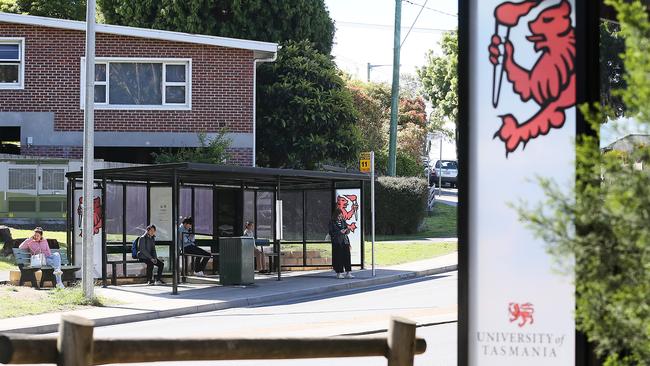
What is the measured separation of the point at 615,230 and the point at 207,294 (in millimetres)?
18179

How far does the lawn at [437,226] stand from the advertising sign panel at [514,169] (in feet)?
102

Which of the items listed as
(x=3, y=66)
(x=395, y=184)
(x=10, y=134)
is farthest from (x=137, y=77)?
(x=395, y=184)

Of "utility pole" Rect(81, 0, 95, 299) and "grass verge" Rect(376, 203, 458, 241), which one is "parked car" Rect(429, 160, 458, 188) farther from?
"utility pole" Rect(81, 0, 95, 299)

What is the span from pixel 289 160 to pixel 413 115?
76.0 feet

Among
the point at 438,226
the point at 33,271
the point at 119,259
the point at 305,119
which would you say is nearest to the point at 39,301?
the point at 33,271

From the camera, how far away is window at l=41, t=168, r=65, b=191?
98.2 ft

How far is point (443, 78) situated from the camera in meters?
62.8

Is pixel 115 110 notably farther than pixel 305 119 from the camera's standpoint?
No

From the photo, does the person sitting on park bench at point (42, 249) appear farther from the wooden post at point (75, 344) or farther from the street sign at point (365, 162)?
the wooden post at point (75, 344)

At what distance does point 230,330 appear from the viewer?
15414 mm

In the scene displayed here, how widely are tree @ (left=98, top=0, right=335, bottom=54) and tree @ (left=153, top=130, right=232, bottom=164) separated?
43.1 feet

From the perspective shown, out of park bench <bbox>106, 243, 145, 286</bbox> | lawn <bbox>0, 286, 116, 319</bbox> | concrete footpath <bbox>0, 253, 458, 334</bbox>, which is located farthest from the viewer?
park bench <bbox>106, 243, 145, 286</bbox>

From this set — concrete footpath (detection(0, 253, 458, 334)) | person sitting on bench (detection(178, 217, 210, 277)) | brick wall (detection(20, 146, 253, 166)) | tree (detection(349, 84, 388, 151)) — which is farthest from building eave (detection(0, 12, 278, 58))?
tree (detection(349, 84, 388, 151))

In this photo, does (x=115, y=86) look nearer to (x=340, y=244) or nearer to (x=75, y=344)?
(x=340, y=244)
